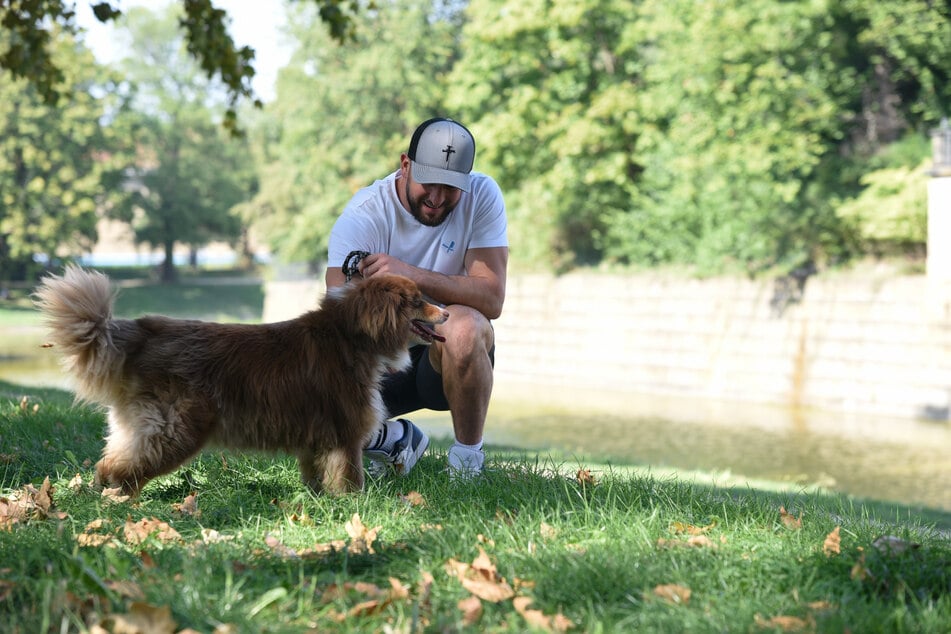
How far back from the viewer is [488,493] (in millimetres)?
4590

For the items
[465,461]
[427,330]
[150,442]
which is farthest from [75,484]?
[465,461]

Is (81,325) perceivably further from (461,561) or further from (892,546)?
(892,546)

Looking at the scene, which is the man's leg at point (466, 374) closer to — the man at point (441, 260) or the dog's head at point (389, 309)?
the man at point (441, 260)

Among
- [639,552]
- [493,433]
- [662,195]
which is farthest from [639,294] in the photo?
[639,552]

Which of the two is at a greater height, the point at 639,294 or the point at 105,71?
the point at 105,71

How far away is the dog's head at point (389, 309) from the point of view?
4754mm

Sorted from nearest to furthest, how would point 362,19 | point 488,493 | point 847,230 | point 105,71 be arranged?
point 488,493 < point 847,230 < point 362,19 < point 105,71

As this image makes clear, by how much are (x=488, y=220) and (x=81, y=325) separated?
7.59ft

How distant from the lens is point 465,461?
5.36 m

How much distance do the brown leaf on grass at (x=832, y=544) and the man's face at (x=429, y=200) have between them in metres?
2.66

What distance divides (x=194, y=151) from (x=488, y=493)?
50.8 meters

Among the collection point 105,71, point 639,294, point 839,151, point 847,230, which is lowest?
point 639,294

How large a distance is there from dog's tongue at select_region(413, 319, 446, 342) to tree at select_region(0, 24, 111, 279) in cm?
3846

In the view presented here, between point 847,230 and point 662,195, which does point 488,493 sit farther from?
point 662,195
